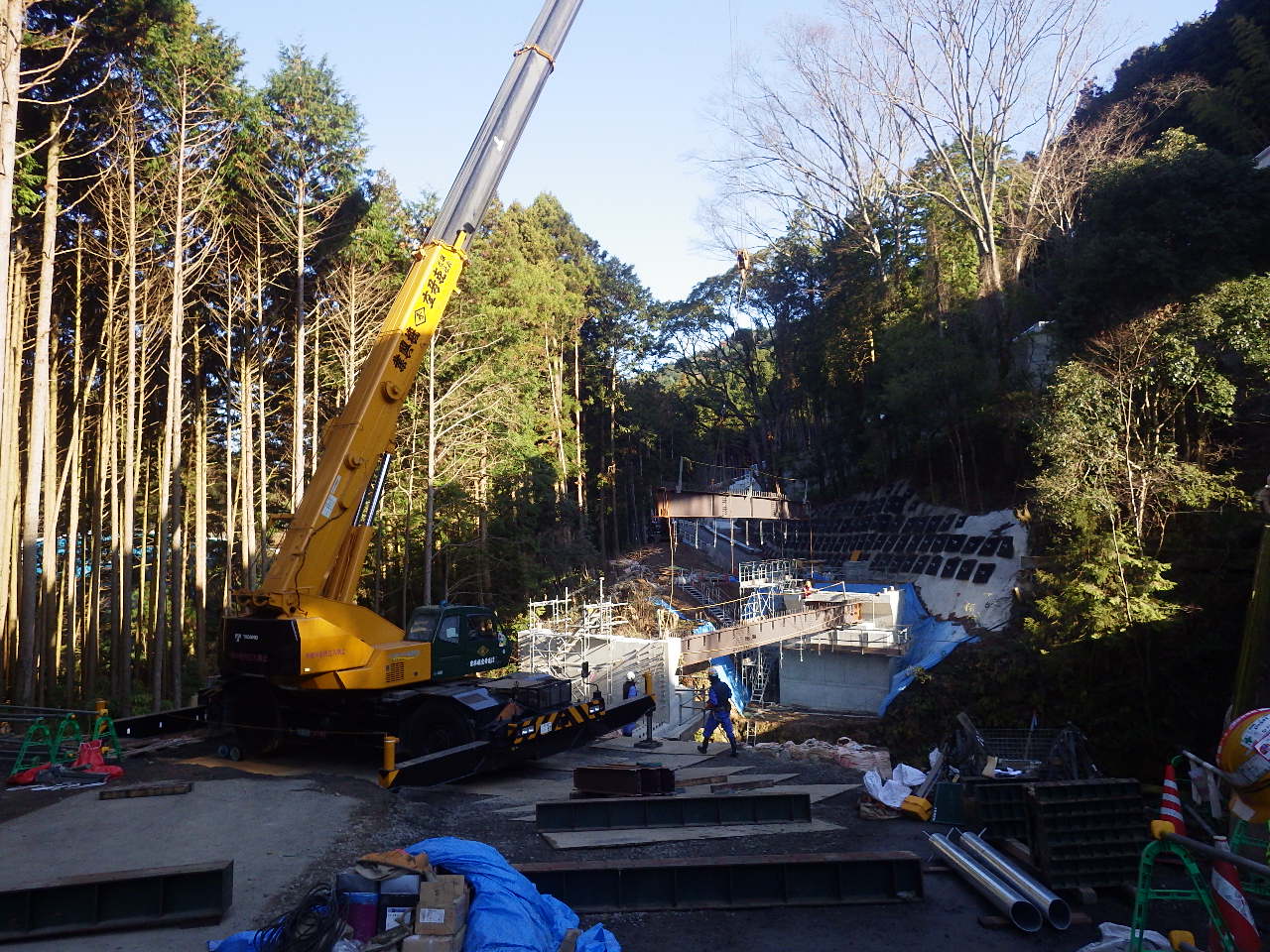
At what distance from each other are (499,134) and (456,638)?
667 cm

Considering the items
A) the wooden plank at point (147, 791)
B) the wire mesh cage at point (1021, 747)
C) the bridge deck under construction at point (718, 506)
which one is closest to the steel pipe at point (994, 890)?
the wire mesh cage at point (1021, 747)

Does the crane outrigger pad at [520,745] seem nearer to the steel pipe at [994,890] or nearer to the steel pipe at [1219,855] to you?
the steel pipe at [994,890]

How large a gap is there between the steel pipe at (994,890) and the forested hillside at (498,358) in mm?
8747


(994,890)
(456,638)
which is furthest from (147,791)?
(994,890)

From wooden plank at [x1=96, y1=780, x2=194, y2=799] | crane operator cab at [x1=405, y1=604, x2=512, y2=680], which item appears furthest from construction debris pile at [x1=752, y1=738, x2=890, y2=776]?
wooden plank at [x1=96, y1=780, x2=194, y2=799]

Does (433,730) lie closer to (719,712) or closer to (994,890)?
(719,712)

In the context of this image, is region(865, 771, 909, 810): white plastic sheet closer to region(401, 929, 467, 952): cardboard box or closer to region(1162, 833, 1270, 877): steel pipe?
region(1162, 833, 1270, 877): steel pipe

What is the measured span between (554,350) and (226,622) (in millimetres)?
25450

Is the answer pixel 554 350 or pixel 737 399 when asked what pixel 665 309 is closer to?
pixel 737 399

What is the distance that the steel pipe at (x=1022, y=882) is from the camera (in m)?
5.47

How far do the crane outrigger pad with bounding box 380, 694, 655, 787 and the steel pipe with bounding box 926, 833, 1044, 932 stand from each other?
199 inches

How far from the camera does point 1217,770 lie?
4.40 meters

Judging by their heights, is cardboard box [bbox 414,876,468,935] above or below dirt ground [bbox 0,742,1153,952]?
above

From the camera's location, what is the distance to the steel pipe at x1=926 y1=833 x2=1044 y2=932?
552cm
